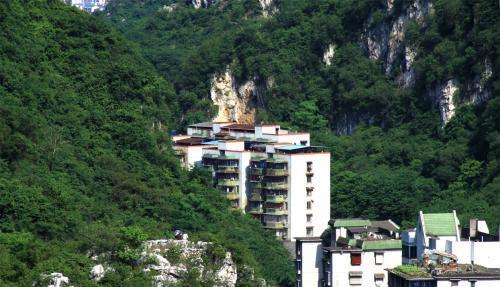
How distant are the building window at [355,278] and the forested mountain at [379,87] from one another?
49.1ft

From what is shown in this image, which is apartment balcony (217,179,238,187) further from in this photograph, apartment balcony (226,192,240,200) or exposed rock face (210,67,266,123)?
exposed rock face (210,67,266,123)

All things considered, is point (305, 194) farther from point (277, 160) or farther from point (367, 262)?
point (367, 262)

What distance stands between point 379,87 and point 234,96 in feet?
34.0

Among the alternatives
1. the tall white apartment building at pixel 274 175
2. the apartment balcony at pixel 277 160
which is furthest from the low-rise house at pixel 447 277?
the apartment balcony at pixel 277 160

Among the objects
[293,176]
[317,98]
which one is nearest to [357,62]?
[317,98]

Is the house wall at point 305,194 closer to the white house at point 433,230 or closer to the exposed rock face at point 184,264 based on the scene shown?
the exposed rock face at point 184,264

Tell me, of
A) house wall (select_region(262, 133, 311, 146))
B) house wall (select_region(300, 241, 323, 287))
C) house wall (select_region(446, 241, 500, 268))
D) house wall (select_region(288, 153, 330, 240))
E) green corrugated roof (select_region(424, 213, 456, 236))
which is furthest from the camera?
house wall (select_region(262, 133, 311, 146))

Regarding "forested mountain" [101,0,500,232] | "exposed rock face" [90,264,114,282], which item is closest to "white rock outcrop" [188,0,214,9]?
"forested mountain" [101,0,500,232]

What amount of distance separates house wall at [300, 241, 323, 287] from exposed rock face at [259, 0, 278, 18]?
61.4m

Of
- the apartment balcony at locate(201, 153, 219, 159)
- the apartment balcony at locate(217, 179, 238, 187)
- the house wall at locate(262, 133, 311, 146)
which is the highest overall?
the house wall at locate(262, 133, 311, 146)

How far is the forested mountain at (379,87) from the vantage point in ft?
270

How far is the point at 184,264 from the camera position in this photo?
5444 cm

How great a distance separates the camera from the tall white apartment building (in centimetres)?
8056

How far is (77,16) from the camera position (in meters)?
76.4
